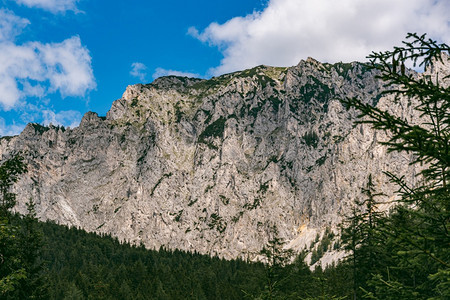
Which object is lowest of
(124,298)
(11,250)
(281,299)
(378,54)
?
(124,298)

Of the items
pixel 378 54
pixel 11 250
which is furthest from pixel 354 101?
pixel 11 250

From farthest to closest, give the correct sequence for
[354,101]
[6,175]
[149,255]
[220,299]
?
[149,255] → [220,299] → [6,175] → [354,101]

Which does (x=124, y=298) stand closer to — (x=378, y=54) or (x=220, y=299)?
(x=220, y=299)

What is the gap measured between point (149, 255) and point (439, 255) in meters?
175

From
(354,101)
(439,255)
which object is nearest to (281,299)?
(439,255)

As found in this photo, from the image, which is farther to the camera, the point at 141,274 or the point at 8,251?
the point at 141,274

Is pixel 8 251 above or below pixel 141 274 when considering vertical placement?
above

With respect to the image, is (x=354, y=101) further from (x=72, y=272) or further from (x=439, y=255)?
(x=72, y=272)

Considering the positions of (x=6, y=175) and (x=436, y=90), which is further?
(x=6, y=175)

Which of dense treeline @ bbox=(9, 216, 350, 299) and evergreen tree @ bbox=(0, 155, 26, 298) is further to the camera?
dense treeline @ bbox=(9, 216, 350, 299)

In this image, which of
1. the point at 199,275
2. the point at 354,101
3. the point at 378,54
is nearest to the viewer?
the point at 354,101

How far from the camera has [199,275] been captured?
119188 millimetres

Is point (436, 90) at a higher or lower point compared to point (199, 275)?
higher

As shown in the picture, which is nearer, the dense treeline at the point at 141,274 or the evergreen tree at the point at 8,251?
the evergreen tree at the point at 8,251
